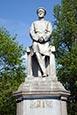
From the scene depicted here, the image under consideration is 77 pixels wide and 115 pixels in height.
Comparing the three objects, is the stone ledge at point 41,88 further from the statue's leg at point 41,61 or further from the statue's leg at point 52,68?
the statue's leg at point 41,61

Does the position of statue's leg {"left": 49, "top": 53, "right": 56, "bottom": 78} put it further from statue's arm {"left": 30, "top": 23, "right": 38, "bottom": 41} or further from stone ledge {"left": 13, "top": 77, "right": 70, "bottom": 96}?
statue's arm {"left": 30, "top": 23, "right": 38, "bottom": 41}

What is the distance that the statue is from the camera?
12.9 meters

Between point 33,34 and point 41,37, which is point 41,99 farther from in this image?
point 33,34

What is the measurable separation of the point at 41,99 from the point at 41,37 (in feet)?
9.48

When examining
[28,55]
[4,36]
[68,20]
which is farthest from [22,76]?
[28,55]

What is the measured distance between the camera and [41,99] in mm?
12055

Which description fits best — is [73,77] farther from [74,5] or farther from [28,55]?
[28,55]

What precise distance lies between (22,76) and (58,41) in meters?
5.14

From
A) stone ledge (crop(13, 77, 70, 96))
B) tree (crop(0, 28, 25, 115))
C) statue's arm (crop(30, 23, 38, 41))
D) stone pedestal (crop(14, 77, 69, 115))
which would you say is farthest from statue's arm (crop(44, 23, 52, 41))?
tree (crop(0, 28, 25, 115))

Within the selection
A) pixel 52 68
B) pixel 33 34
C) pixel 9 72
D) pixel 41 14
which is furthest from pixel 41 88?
pixel 9 72

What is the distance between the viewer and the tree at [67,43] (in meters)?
25.7

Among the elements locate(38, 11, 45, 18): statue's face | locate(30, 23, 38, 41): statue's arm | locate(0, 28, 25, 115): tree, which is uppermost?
locate(38, 11, 45, 18): statue's face

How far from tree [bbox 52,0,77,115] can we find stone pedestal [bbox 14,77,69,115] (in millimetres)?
12840

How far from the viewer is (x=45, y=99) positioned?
12.1 meters
